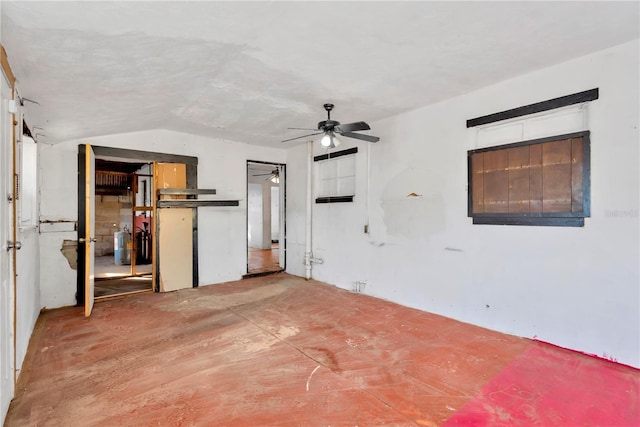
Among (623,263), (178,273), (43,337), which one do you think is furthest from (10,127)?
(623,263)

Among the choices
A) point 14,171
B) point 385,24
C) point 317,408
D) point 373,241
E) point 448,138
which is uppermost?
point 385,24

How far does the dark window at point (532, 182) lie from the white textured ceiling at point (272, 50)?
32.1 inches

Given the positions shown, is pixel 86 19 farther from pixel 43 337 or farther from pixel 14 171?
pixel 43 337

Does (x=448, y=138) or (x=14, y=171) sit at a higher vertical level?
(x=448, y=138)

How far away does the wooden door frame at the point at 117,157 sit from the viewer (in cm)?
450

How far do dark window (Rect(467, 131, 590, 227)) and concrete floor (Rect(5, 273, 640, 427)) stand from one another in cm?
133

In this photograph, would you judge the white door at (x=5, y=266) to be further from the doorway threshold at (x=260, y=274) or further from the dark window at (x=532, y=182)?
the dark window at (x=532, y=182)

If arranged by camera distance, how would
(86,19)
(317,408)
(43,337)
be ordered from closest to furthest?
(86,19) → (317,408) → (43,337)

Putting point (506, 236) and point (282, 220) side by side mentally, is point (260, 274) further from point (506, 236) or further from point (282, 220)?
point (506, 236)

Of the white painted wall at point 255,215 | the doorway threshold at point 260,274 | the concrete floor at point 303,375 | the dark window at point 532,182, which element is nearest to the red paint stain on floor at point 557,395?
the concrete floor at point 303,375

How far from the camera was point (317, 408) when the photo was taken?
214 centimetres

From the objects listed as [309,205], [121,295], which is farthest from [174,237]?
[309,205]

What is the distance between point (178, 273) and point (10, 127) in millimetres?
3561

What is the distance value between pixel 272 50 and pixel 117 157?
3577 mm
